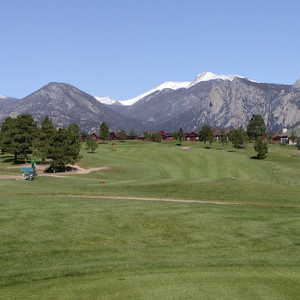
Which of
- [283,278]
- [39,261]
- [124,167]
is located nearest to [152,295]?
[283,278]

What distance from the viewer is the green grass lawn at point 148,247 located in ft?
52.3

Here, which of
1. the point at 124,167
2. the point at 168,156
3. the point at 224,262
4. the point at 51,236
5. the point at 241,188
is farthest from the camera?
the point at 168,156

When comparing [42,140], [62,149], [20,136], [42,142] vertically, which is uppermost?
[20,136]

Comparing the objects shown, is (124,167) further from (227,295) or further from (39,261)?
(227,295)

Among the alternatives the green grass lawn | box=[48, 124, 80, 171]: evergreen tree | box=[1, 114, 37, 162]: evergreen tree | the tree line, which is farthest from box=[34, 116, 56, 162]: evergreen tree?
the green grass lawn

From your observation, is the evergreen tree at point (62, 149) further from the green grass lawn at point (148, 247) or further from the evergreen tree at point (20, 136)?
the green grass lawn at point (148, 247)

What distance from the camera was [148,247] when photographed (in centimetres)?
2392

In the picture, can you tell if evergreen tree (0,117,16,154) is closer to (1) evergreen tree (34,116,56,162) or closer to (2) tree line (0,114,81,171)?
(2) tree line (0,114,81,171)

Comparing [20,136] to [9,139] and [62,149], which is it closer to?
[9,139]

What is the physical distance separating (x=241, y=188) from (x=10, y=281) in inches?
1359

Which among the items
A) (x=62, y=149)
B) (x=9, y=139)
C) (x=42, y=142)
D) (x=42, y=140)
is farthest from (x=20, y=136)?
(x=62, y=149)

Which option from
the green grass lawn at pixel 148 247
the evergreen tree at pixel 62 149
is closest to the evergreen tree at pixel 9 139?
the evergreen tree at pixel 62 149

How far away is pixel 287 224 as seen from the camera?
30.0 m

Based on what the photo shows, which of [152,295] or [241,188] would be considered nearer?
[152,295]
